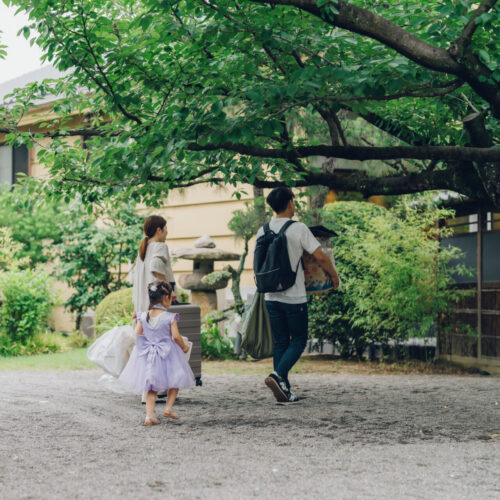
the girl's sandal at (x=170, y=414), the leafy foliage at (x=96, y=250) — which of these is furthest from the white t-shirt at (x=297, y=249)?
the leafy foliage at (x=96, y=250)

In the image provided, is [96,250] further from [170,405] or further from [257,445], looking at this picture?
[257,445]

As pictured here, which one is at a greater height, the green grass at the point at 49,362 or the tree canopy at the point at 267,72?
the tree canopy at the point at 267,72

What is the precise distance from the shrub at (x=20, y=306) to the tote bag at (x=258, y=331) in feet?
22.9

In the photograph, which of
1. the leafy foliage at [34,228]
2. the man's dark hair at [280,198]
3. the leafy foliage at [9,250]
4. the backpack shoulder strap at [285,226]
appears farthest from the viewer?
the leafy foliage at [34,228]

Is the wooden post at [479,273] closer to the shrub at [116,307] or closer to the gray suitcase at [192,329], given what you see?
the gray suitcase at [192,329]

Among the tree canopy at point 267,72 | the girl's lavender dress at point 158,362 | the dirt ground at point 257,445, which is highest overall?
the tree canopy at point 267,72

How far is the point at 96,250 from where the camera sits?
13.9 meters

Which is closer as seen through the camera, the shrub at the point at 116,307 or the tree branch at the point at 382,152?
the tree branch at the point at 382,152

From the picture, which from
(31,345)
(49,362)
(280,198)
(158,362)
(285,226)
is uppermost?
(280,198)

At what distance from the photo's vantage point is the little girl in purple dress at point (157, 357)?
539cm

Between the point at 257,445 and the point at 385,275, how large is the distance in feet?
16.9

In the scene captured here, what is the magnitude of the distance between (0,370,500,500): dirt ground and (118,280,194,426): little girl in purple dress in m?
0.29

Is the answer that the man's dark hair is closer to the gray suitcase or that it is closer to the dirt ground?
the gray suitcase

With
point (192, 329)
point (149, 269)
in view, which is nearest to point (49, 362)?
point (192, 329)
